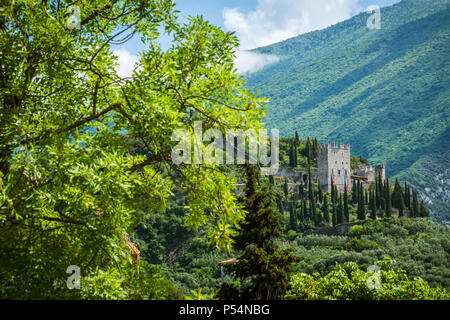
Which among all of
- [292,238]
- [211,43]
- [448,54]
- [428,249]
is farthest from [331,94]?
[211,43]

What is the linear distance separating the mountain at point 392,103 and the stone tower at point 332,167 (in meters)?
26.1

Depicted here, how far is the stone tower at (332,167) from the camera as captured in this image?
63.8m

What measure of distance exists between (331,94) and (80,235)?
18148 centimetres

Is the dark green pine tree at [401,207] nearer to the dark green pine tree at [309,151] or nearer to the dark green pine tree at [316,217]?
the dark green pine tree at [316,217]

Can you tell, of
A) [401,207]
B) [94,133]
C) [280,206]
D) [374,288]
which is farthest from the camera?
[280,206]

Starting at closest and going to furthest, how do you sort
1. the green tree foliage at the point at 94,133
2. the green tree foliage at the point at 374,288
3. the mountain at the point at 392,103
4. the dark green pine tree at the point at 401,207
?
the green tree foliage at the point at 94,133 < the green tree foliage at the point at 374,288 < the dark green pine tree at the point at 401,207 < the mountain at the point at 392,103

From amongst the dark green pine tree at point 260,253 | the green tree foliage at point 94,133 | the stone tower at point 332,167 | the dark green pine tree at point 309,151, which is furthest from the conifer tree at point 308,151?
the green tree foliage at point 94,133

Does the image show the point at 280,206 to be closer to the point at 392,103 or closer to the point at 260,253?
the point at 260,253

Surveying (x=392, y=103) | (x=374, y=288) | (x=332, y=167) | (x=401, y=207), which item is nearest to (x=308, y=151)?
(x=332, y=167)

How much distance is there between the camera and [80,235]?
4.08 m

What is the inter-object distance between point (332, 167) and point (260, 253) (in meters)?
54.6

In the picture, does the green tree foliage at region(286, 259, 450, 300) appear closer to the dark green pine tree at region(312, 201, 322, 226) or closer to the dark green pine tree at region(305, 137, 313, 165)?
the dark green pine tree at region(312, 201, 322, 226)

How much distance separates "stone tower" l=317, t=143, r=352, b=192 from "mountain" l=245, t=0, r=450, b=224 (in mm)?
26092

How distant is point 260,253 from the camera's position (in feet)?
39.1
